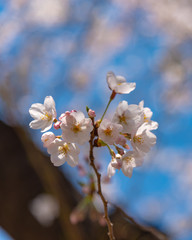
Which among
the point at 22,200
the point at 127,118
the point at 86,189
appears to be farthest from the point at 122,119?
the point at 22,200

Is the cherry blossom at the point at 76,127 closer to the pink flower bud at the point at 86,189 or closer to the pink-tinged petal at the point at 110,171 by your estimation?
the pink-tinged petal at the point at 110,171

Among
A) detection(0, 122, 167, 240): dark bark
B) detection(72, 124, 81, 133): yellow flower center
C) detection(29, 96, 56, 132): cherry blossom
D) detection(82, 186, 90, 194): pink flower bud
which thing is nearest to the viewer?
detection(72, 124, 81, 133): yellow flower center

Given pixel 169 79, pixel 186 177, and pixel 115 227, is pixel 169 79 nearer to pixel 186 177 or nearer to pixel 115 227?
pixel 186 177

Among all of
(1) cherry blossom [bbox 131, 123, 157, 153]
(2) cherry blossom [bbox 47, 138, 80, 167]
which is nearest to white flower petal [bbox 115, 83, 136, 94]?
(1) cherry blossom [bbox 131, 123, 157, 153]

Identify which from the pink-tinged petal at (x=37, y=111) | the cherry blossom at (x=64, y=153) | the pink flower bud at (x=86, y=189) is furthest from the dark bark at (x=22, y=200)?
the cherry blossom at (x=64, y=153)

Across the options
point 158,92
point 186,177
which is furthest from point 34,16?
point 186,177

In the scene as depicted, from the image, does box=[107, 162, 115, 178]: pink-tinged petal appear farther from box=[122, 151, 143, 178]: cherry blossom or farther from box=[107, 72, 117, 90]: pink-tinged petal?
box=[107, 72, 117, 90]: pink-tinged petal
